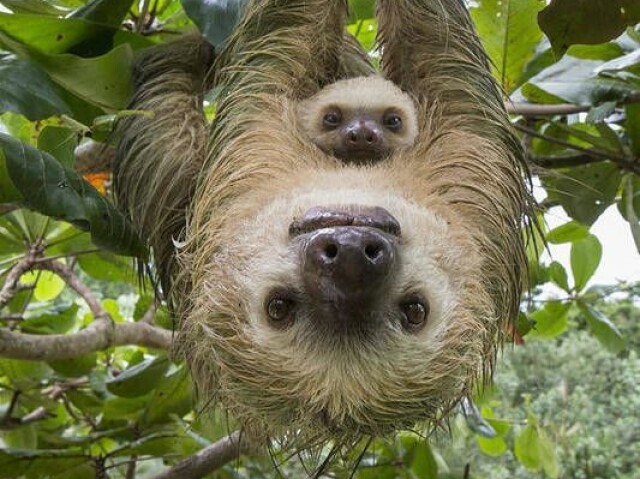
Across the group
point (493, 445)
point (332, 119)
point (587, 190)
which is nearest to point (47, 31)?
point (332, 119)

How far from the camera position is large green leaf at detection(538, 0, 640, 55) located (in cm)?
238

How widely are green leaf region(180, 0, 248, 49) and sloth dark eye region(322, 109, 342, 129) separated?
0.43 meters

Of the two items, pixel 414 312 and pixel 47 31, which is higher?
pixel 47 31

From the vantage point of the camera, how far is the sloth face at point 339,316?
2.28 m

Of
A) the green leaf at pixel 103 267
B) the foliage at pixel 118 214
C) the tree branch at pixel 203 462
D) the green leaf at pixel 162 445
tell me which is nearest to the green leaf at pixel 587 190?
the foliage at pixel 118 214

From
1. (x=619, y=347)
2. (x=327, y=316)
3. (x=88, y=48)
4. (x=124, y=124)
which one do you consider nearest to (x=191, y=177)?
(x=124, y=124)

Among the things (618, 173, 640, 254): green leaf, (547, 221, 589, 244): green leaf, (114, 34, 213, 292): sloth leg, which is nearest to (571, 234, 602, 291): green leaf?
(547, 221, 589, 244): green leaf

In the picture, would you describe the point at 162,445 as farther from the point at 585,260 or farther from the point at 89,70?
the point at 585,260

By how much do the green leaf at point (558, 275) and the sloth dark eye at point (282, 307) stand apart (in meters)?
1.86

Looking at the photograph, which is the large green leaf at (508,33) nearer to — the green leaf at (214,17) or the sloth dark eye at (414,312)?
the green leaf at (214,17)

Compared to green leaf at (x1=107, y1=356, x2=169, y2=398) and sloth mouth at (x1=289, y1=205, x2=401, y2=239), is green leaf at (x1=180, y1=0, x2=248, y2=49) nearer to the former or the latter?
sloth mouth at (x1=289, y1=205, x2=401, y2=239)

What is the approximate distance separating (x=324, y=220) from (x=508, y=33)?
4.41ft

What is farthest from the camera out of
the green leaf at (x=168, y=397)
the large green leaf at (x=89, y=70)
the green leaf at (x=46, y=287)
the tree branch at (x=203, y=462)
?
the green leaf at (x=46, y=287)

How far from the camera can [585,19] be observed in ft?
7.88
